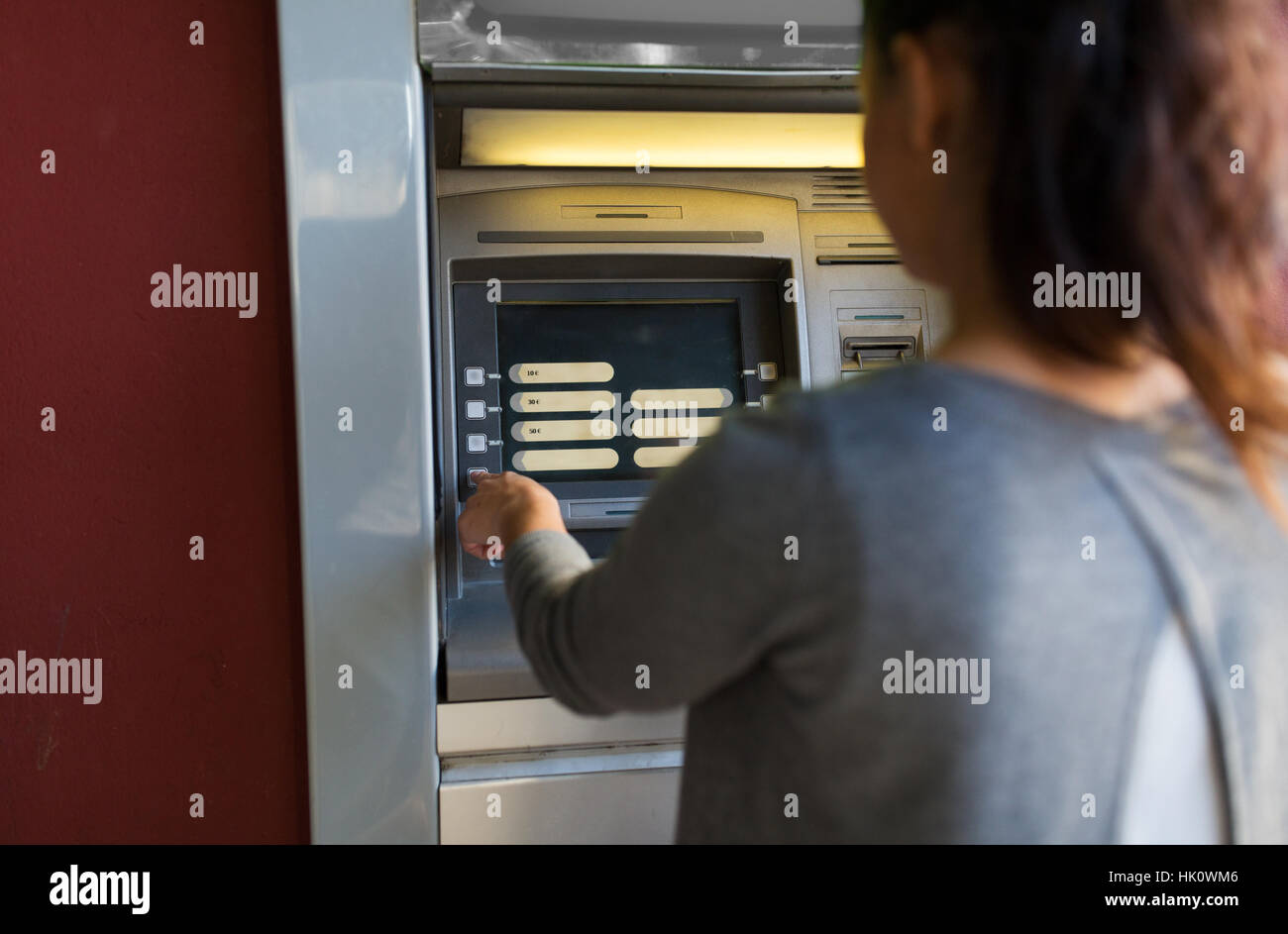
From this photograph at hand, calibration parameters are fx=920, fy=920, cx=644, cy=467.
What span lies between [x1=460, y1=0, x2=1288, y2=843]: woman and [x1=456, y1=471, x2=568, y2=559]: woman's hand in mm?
317

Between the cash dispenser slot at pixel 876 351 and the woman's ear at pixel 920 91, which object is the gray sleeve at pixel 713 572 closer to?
the woman's ear at pixel 920 91

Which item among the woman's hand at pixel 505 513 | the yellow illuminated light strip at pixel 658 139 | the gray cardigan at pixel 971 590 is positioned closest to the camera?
the gray cardigan at pixel 971 590

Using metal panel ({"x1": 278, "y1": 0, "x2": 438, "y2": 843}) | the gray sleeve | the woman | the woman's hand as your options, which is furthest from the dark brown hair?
metal panel ({"x1": 278, "y1": 0, "x2": 438, "y2": 843})

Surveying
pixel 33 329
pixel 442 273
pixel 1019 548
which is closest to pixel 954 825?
pixel 1019 548

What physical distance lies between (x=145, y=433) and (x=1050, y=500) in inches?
43.3

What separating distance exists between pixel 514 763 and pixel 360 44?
3.07ft

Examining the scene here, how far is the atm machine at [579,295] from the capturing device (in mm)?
1155

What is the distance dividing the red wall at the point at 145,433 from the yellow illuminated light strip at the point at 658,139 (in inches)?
12.0

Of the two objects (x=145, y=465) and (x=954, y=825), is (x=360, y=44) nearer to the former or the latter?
(x=145, y=465)

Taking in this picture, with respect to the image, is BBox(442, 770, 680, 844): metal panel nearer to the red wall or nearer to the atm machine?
the atm machine

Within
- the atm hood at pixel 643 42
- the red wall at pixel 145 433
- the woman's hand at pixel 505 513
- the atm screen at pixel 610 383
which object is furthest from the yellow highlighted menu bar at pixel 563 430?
the atm hood at pixel 643 42

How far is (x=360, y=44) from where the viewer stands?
1.13 m
